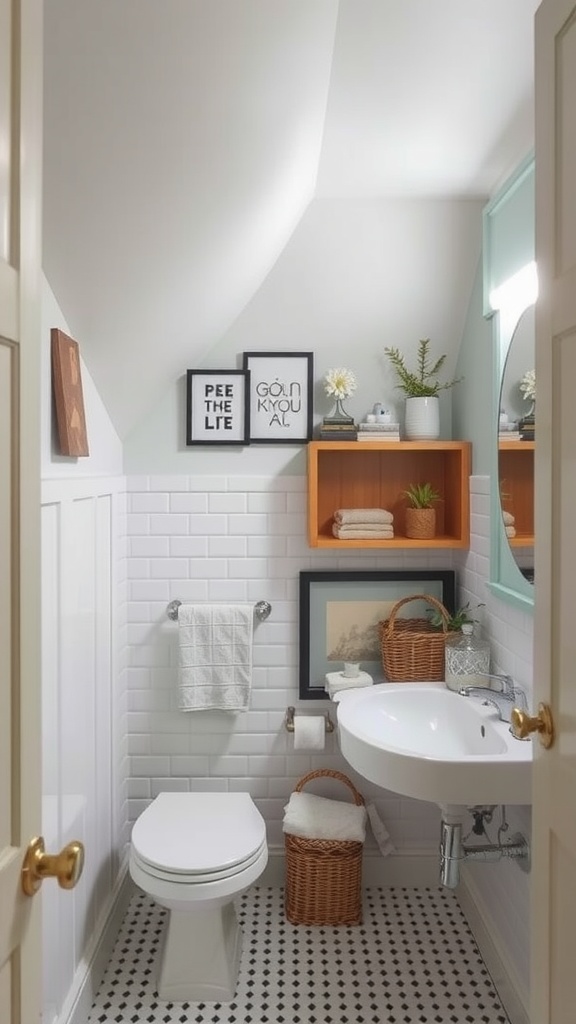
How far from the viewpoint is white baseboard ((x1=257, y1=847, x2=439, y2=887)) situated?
2.58m

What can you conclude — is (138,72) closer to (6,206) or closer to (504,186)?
(6,206)

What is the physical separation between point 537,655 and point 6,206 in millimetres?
1009

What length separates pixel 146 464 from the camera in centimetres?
257

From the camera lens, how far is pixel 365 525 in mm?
2439

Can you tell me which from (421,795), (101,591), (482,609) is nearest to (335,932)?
(421,795)

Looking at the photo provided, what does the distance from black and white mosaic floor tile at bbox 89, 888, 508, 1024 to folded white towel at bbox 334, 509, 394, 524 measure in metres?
1.38

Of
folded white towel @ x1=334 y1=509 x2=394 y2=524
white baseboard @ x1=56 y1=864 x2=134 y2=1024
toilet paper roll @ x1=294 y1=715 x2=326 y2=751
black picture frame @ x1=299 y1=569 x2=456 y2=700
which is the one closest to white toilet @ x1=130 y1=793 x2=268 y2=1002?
white baseboard @ x1=56 y1=864 x2=134 y2=1024

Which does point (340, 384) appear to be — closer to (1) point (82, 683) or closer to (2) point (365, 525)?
(2) point (365, 525)

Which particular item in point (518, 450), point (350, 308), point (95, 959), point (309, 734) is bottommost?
point (95, 959)

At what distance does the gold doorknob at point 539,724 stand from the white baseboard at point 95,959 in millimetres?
1445

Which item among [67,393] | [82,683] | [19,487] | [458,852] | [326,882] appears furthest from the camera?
[326,882]

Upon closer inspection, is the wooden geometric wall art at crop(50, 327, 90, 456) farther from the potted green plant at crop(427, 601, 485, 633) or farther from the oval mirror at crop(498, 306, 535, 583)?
the potted green plant at crop(427, 601, 485, 633)

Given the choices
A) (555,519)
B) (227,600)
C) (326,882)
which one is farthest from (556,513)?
(326,882)

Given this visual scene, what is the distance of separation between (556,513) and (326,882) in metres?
1.81
